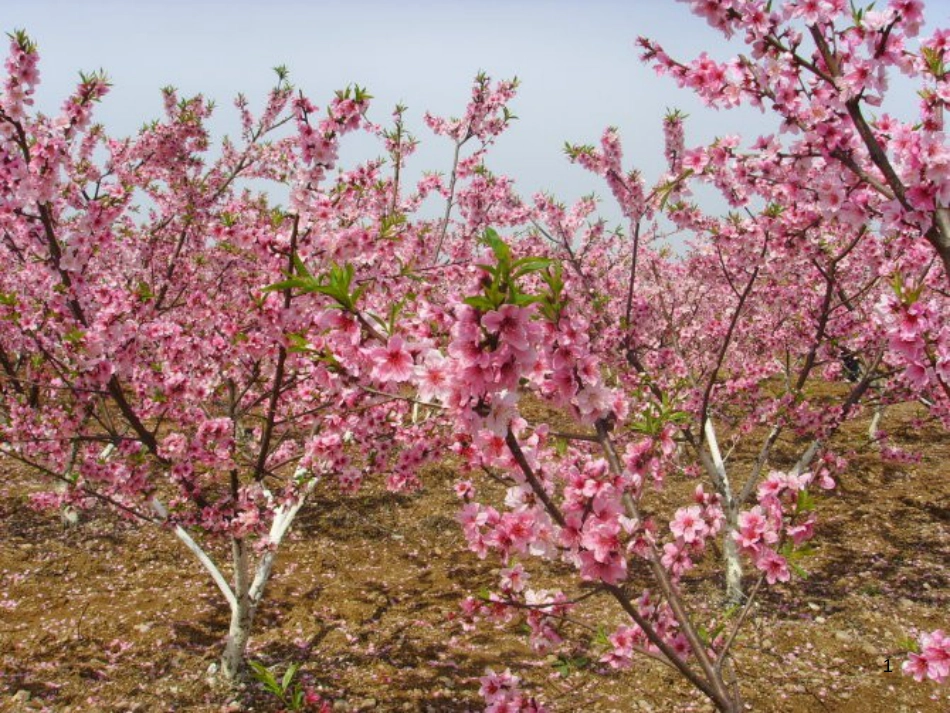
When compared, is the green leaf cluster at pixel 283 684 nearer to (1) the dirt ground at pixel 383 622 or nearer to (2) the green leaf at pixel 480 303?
(1) the dirt ground at pixel 383 622

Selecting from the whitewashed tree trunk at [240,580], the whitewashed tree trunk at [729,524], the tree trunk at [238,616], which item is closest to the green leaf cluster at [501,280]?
the whitewashed tree trunk at [240,580]

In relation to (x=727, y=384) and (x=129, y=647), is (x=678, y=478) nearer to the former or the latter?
(x=727, y=384)

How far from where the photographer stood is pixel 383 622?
Answer: 25.8 feet

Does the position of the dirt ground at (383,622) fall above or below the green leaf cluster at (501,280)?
below

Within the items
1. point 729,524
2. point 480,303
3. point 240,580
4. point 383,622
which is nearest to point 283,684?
point 240,580

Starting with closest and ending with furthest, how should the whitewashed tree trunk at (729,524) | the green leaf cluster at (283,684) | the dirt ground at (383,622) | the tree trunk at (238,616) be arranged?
the green leaf cluster at (283,684) → the tree trunk at (238,616) → the dirt ground at (383,622) → the whitewashed tree trunk at (729,524)

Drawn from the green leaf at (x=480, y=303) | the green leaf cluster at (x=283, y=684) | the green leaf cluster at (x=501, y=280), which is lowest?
the green leaf cluster at (x=283, y=684)

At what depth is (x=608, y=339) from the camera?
9023 millimetres

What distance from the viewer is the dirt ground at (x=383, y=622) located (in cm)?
615

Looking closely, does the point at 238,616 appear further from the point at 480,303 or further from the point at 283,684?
the point at 480,303

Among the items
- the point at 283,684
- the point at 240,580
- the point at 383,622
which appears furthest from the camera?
the point at 383,622

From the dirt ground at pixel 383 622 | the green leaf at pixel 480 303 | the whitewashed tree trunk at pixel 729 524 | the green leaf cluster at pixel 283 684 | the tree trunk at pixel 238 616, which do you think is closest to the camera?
the green leaf at pixel 480 303

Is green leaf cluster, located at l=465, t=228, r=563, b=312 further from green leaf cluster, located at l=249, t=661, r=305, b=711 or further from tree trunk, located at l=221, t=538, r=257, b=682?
tree trunk, located at l=221, t=538, r=257, b=682

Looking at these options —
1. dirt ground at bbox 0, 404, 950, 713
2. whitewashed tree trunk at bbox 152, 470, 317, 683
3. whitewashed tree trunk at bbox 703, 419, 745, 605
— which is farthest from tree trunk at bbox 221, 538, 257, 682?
whitewashed tree trunk at bbox 703, 419, 745, 605
